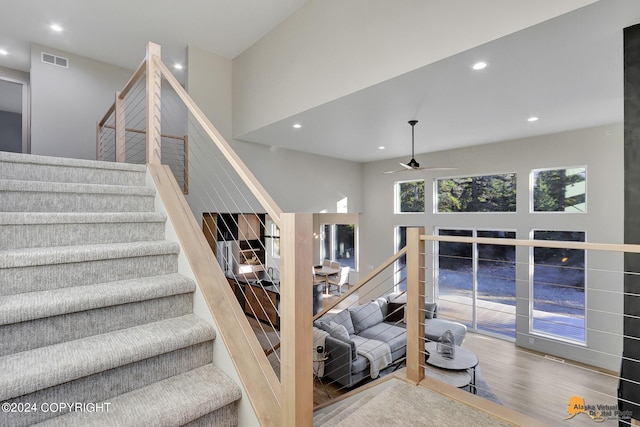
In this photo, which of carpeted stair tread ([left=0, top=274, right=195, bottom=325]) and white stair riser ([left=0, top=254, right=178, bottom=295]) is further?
white stair riser ([left=0, top=254, right=178, bottom=295])

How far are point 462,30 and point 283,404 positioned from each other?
9.37ft

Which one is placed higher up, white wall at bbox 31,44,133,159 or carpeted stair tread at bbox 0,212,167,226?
white wall at bbox 31,44,133,159

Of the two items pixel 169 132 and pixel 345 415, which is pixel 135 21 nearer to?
pixel 169 132

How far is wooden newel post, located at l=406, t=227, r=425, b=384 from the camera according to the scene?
1913 mm

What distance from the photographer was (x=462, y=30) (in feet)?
8.00

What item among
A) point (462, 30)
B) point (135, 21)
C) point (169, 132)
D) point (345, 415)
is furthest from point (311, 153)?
point (345, 415)

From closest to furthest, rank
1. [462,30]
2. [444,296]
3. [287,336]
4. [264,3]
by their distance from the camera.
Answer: [287,336] → [462,30] → [264,3] → [444,296]

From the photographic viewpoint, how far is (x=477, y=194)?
6.46 meters

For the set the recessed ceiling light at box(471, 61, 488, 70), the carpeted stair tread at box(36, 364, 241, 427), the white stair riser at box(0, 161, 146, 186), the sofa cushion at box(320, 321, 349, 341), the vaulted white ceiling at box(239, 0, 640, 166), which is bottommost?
the sofa cushion at box(320, 321, 349, 341)

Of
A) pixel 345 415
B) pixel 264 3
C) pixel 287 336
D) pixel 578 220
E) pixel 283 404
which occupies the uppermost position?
pixel 264 3

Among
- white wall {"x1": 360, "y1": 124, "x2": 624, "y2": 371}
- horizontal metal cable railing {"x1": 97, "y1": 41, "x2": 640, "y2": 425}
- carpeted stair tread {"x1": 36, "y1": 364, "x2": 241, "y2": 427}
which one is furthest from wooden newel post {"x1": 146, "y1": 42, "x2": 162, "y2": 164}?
white wall {"x1": 360, "y1": 124, "x2": 624, "y2": 371}

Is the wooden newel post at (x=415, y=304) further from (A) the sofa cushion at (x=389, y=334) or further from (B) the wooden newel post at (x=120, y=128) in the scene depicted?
(A) the sofa cushion at (x=389, y=334)

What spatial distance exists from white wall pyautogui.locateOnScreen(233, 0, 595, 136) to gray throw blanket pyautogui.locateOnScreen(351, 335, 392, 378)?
360 cm

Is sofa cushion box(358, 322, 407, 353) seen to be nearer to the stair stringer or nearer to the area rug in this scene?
the area rug
